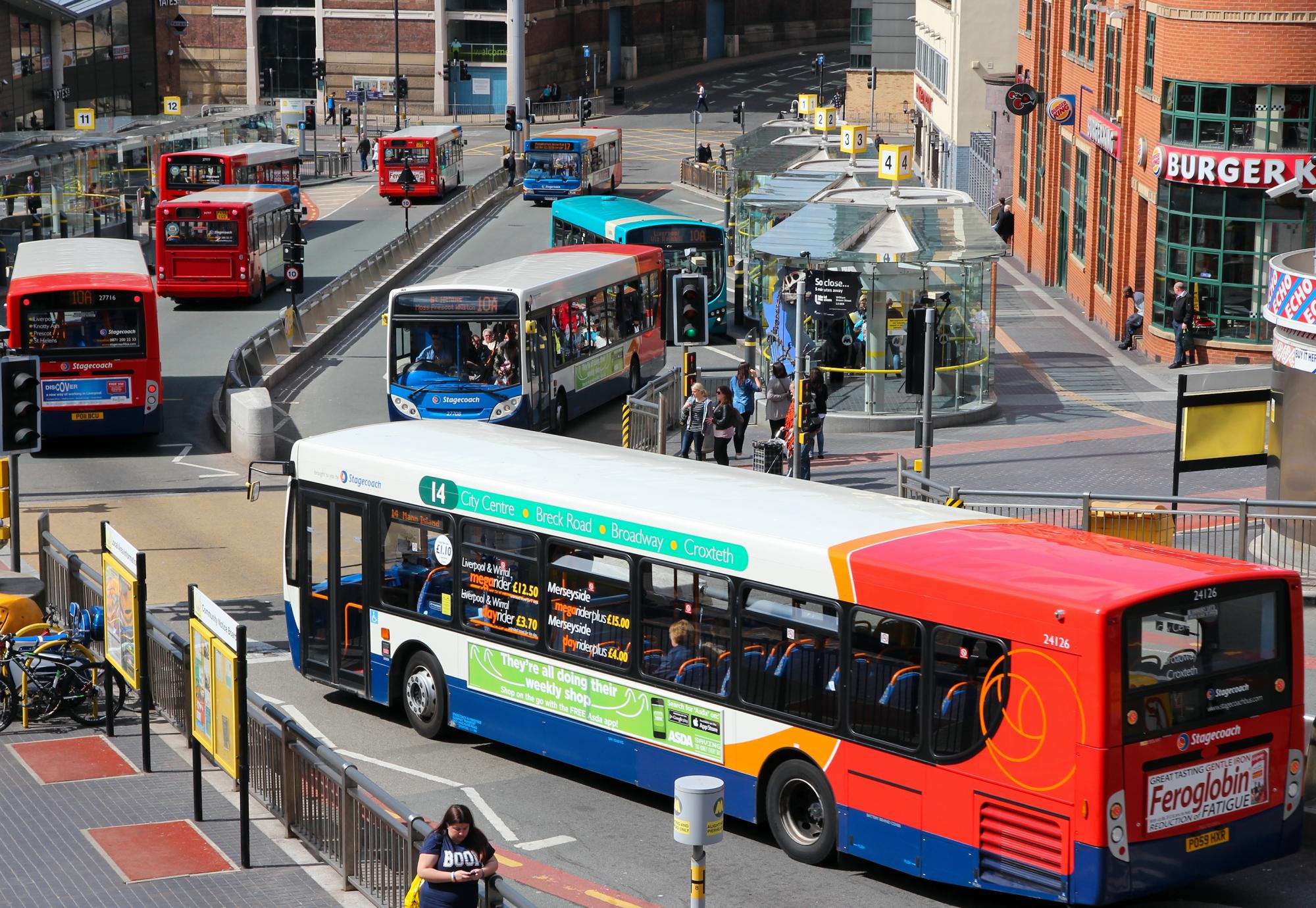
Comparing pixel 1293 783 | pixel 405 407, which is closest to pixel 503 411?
pixel 405 407

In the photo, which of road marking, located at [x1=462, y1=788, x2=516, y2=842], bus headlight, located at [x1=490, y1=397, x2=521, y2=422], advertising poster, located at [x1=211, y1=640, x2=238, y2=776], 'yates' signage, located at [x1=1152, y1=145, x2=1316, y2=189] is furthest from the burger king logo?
advertising poster, located at [x1=211, y1=640, x2=238, y2=776]

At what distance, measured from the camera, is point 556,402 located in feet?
99.8

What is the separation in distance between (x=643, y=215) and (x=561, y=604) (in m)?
29.2

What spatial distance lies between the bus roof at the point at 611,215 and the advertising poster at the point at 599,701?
2704 centimetres

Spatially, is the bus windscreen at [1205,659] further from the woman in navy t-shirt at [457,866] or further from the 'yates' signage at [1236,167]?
the 'yates' signage at [1236,167]

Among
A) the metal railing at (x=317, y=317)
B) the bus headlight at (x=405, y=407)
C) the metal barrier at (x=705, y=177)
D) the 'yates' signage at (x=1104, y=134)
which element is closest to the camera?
the bus headlight at (x=405, y=407)

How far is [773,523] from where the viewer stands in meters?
13.4

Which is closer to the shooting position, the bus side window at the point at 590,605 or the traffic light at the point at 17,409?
the bus side window at the point at 590,605

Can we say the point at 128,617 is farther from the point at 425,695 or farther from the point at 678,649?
the point at 678,649

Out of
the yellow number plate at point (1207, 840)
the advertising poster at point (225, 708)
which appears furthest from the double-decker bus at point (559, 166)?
the yellow number plate at point (1207, 840)

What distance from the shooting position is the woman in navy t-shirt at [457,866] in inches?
411

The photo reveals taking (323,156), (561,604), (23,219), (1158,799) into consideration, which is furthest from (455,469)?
(323,156)

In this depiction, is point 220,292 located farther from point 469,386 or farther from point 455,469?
point 455,469

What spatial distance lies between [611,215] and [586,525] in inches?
1178
